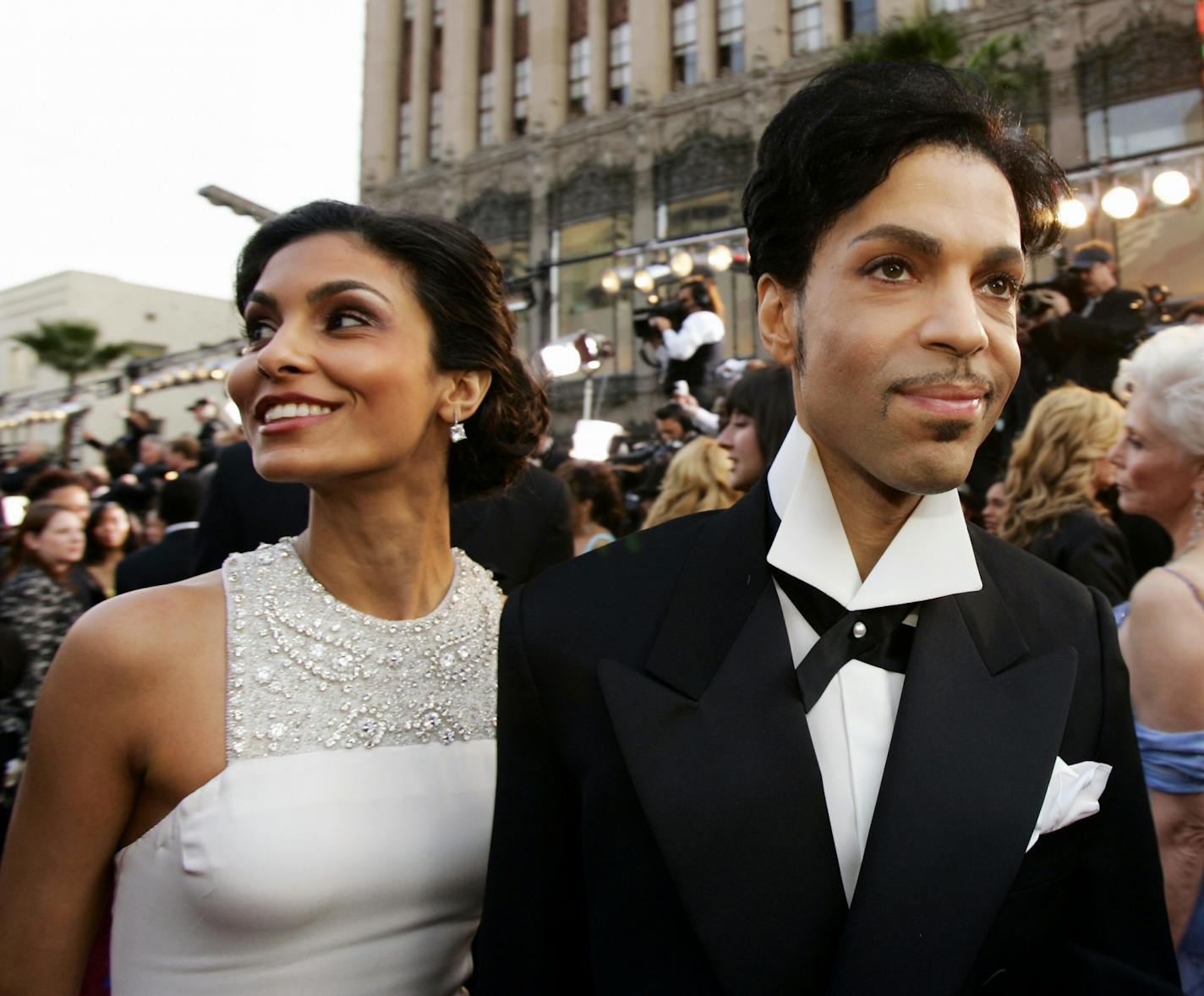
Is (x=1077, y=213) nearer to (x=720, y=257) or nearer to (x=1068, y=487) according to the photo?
(x=720, y=257)

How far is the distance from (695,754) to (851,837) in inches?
8.9

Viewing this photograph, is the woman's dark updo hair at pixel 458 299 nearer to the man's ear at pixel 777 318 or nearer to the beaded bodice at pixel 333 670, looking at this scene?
the beaded bodice at pixel 333 670

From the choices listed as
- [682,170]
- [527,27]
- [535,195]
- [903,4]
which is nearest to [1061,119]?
[903,4]

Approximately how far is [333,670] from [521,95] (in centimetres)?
2690

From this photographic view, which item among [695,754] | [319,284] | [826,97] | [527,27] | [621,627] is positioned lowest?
[695,754]

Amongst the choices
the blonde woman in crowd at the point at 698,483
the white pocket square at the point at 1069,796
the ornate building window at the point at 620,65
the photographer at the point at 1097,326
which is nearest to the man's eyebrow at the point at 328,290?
the white pocket square at the point at 1069,796

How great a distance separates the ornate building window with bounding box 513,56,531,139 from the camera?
85.0 feet

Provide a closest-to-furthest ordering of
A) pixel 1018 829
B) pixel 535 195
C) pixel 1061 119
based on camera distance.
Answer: pixel 1018 829 < pixel 1061 119 < pixel 535 195

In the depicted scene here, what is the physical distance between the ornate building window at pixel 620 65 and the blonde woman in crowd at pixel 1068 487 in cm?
2244

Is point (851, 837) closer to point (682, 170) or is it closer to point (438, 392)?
point (438, 392)

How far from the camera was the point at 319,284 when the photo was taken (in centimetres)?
174

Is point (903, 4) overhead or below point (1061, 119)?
overhead

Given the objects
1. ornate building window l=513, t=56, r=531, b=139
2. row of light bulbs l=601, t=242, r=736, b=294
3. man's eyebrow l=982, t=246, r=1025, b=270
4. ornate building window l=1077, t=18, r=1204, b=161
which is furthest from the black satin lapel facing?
ornate building window l=513, t=56, r=531, b=139

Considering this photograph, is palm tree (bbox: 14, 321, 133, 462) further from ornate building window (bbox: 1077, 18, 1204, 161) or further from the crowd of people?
the crowd of people
